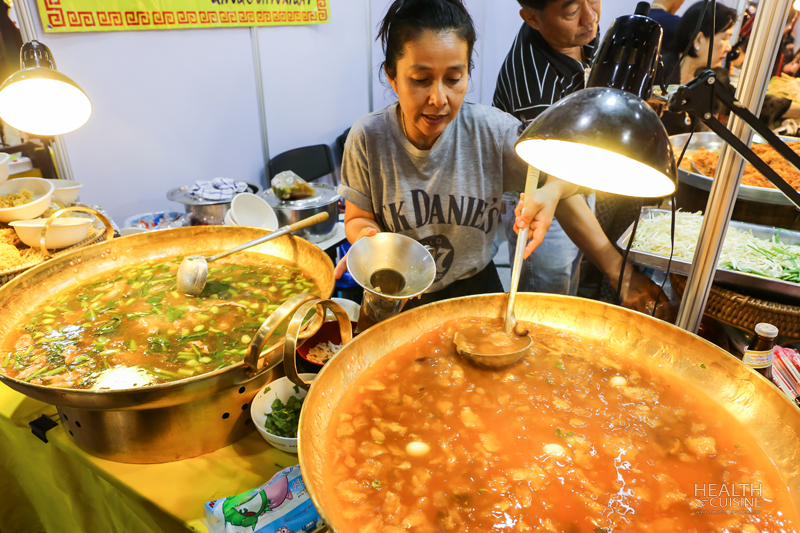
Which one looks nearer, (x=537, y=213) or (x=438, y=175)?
(x=537, y=213)

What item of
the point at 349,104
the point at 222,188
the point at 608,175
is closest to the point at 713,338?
the point at 608,175

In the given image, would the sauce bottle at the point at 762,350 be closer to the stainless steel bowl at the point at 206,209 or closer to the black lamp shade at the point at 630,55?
the black lamp shade at the point at 630,55

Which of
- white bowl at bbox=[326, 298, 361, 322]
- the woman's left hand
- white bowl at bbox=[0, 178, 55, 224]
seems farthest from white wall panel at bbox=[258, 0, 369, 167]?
the woman's left hand

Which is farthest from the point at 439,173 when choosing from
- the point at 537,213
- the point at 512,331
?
Answer: the point at 512,331

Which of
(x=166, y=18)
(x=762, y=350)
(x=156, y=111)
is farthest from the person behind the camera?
(x=156, y=111)

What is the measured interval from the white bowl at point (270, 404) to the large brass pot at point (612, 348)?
0.66 ft

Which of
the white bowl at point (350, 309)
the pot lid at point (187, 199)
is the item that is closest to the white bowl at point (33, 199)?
the pot lid at point (187, 199)

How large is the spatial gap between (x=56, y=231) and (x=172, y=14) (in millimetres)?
3050

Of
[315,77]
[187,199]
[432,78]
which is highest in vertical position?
[432,78]

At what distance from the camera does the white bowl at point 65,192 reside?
9.17 ft

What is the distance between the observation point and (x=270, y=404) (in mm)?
1541

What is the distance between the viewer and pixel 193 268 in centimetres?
204

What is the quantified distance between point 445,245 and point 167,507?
1670 millimetres

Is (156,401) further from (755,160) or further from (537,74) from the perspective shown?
(537,74)
